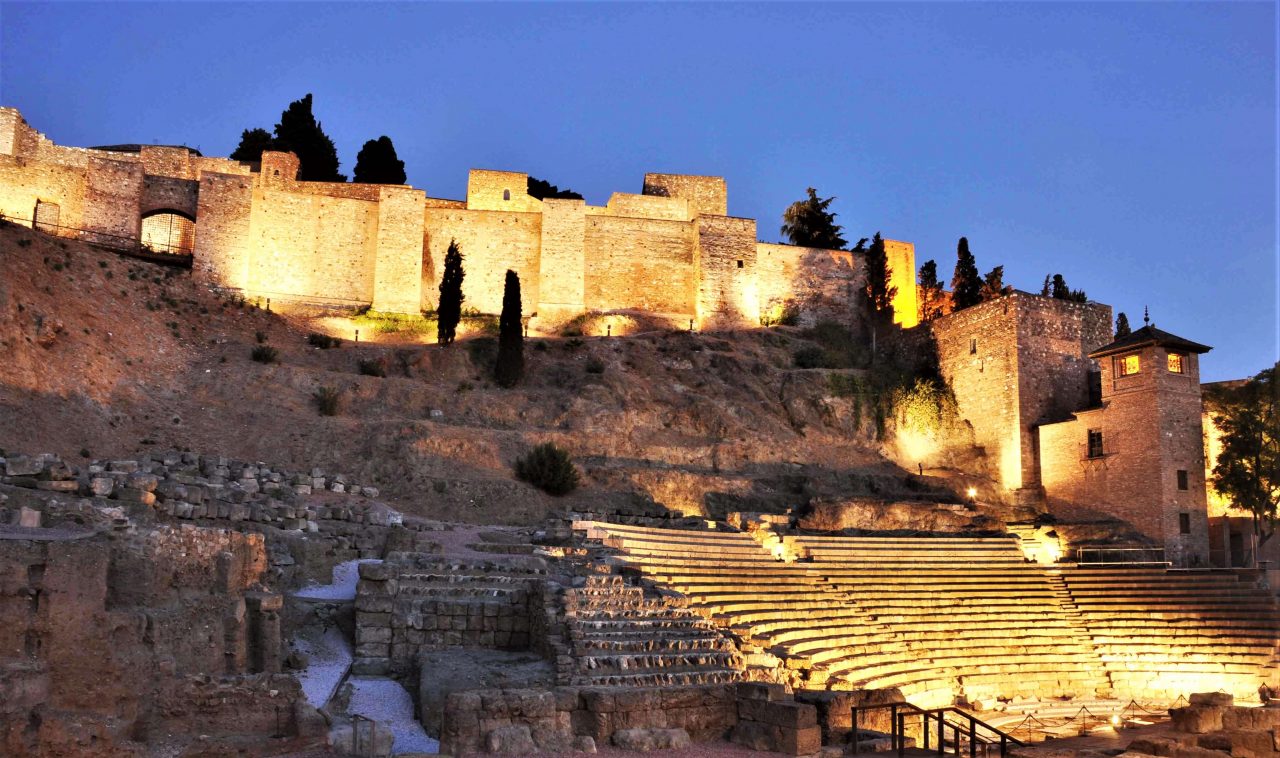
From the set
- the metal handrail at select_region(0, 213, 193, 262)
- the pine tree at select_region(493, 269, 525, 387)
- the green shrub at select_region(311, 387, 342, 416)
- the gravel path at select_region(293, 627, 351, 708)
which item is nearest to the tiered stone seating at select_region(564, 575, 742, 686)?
the gravel path at select_region(293, 627, 351, 708)

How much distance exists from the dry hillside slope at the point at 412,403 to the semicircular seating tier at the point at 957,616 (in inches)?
246

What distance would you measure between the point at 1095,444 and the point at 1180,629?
9163 millimetres

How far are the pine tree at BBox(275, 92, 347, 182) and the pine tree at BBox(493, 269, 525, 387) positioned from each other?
19.6 meters

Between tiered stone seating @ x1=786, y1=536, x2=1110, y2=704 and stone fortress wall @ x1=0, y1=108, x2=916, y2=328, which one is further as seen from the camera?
stone fortress wall @ x1=0, y1=108, x2=916, y2=328

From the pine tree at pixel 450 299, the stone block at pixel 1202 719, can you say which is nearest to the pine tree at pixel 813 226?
the pine tree at pixel 450 299

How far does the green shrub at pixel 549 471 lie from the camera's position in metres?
26.3

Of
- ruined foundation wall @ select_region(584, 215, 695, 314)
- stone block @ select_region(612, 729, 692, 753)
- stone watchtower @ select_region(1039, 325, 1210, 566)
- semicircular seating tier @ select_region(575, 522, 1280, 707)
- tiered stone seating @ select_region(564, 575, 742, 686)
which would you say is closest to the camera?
stone block @ select_region(612, 729, 692, 753)

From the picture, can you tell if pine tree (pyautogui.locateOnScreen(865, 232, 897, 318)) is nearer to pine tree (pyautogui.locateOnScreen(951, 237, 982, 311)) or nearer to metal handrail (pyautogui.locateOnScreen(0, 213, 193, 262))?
pine tree (pyautogui.locateOnScreen(951, 237, 982, 311))

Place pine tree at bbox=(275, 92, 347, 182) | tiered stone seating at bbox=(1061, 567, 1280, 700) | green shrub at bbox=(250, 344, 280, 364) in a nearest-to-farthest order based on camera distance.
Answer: tiered stone seating at bbox=(1061, 567, 1280, 700)
green shrub at bbox=(250, 344, 280, 364)
pine tree at bbox=(275, 92, 347, 182)

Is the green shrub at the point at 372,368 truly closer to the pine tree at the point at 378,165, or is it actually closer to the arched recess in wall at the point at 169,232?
the arched recess in wall at the point at 169,232

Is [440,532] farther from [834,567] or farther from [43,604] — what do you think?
[43,604]

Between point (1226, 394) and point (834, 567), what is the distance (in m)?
15.5

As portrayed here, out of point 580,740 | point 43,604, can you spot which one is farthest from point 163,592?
point 580,740

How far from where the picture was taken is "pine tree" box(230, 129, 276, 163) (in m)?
49.7
